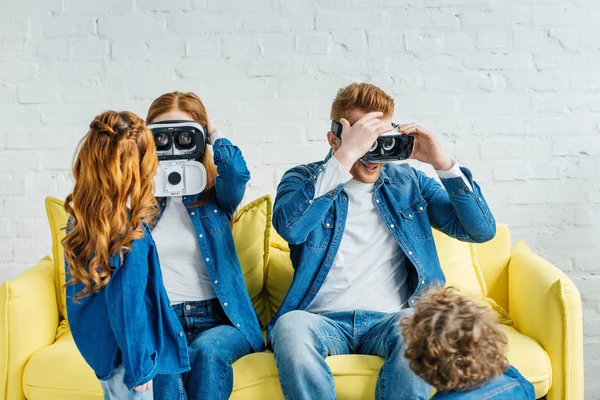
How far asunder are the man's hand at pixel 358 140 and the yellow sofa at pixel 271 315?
45 centimetres

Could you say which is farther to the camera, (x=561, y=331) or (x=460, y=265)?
(x=460, y=265)

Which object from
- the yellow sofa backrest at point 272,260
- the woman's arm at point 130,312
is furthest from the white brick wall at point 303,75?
the woman's arm at point 130,312

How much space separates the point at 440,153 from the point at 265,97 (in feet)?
2.84

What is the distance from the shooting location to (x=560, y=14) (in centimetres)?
286

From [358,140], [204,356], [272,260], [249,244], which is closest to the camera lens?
[204,356]

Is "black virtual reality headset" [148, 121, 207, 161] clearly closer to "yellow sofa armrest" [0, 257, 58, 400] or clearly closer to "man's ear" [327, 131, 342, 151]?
"man's ear" [327, 131, 342, 151]

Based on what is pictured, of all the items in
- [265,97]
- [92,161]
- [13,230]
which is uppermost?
[265,97]

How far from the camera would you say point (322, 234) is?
89.3 inches

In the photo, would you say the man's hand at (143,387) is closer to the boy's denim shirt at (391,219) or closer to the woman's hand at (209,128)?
the boy's denim shirt at (391,219)

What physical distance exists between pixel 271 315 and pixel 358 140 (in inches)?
28.2

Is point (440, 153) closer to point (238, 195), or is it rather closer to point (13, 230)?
point (238, 195)

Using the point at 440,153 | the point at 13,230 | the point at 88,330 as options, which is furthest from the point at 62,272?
the point at 440,153

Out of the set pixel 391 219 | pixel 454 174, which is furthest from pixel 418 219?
pixel 454 174

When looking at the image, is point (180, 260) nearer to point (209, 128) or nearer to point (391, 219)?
point (209, 128)
